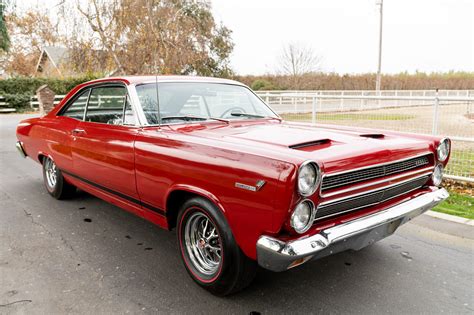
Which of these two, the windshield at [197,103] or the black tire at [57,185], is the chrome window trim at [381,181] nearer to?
the windshield at [197,103]

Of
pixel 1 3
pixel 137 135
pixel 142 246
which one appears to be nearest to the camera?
pixel 137 135

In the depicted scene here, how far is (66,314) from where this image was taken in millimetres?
2594

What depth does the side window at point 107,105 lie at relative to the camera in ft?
12.6

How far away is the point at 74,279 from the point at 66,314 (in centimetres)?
49

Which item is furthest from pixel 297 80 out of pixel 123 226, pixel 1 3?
pixel 123 226

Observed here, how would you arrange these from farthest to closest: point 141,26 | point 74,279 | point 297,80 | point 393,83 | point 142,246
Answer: point 393,83, point 297,80, point 141,26, point 142,246, point 74,279

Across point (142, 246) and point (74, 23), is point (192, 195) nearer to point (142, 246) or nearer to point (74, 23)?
point (142, 246)

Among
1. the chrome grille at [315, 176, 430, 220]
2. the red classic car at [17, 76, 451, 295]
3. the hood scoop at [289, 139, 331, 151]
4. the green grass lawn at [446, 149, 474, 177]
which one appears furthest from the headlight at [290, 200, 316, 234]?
the green grass lawn at [446, 149, 474, 177]

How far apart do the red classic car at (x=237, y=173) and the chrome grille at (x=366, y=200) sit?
1 cm

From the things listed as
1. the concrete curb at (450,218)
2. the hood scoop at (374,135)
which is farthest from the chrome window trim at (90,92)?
the concrete curb at (450,218)

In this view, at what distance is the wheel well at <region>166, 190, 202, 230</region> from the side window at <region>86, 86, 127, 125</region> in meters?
1.09

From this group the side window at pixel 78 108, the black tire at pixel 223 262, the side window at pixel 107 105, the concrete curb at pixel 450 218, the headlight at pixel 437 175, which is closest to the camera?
the black tire at pixel 223 262

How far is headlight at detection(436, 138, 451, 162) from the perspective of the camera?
3332mm

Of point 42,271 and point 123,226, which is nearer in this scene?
point 42,271
